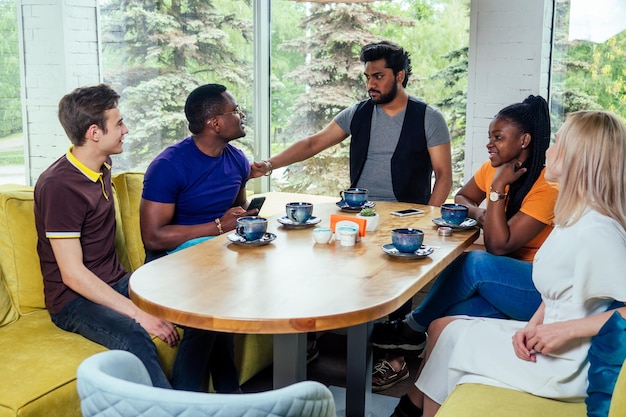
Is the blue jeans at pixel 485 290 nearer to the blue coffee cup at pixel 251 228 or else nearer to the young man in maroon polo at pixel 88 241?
the blue coffee cup at pixel 251 228

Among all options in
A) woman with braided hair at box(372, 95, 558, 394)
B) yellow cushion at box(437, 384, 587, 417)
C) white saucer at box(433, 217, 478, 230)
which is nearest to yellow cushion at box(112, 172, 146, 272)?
woman with braided hair at box(372, 95, 558, 394)

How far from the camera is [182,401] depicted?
110 cm

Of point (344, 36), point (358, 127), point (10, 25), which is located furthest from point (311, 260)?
point (344, 36)

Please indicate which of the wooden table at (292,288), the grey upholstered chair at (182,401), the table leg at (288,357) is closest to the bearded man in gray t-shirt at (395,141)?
the wooden table at (292,288)

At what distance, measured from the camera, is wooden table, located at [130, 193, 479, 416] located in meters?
1.67

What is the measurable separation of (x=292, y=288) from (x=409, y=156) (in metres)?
1.93

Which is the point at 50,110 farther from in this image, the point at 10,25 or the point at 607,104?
the point at 607,104

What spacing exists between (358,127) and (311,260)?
68.0 inches

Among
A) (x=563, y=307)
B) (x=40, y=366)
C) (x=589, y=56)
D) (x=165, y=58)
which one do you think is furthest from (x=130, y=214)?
(x=589, y=56)

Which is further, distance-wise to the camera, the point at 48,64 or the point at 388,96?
the point at 48,64

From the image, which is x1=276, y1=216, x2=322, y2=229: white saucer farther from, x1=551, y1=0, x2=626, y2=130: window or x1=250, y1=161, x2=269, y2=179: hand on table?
x1=551, y1=0, x2=626, y2=130: window

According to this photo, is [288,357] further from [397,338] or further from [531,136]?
[531,136]

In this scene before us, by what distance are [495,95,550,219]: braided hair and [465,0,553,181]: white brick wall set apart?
5.81ft

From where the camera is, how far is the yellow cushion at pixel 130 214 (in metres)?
3.28
